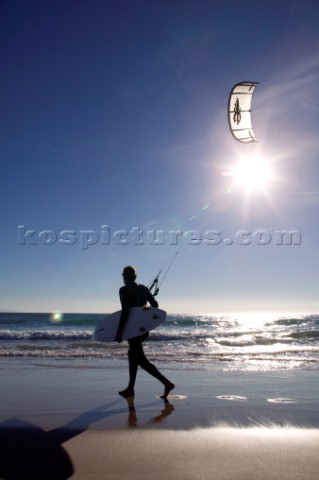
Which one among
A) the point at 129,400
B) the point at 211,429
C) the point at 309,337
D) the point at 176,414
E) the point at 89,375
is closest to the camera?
the point at 211,429

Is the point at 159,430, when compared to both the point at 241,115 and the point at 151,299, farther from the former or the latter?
the point at 241,115

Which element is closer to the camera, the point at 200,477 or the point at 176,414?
the point at 200,477

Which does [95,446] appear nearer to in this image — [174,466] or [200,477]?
[174,466]

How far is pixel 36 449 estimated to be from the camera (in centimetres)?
331

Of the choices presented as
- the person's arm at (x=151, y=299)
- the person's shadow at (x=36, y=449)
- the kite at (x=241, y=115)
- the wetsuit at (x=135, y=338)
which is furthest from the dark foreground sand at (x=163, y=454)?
the kite at (x=241, y=115)

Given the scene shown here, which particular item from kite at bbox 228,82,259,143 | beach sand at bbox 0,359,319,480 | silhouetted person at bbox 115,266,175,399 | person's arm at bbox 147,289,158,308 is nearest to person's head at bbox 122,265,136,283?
silhouetted person at bbox 115,266,175,399

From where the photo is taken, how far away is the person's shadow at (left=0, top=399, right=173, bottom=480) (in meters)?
2.81

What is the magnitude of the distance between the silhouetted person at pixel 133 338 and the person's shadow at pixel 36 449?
0.80 meters

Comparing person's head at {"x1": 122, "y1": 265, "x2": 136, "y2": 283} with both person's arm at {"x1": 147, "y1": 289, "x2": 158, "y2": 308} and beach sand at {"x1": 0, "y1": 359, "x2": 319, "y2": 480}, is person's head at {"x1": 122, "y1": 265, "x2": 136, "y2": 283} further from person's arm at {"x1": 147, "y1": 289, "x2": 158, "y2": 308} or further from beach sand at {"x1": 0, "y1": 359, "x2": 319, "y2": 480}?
beach sand at {"x1": 0, "y1": 359, "x2": 319, "y2": 480}

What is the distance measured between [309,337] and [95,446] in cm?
2286

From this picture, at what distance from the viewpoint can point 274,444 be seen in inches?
135

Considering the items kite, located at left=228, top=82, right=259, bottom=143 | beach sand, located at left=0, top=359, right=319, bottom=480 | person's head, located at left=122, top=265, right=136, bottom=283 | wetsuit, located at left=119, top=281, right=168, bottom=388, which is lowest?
beach sand, located at left=0, top=359, right=319, bottom=480

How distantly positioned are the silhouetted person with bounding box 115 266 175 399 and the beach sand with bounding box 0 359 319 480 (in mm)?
302

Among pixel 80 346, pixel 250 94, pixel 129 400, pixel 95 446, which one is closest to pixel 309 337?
pixel 80 346
